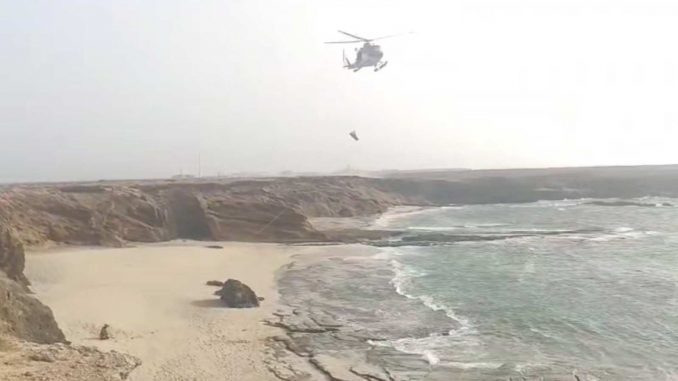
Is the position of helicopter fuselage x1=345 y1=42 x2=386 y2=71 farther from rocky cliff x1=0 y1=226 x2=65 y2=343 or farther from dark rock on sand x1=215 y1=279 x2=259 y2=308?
rocky cliff x1=0 y1=226 x2=65 y2=343

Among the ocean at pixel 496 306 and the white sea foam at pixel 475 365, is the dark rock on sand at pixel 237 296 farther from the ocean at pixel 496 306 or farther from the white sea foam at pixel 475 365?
the white sea foam at pixel 475 365

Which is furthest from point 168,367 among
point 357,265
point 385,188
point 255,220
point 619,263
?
point 385,188

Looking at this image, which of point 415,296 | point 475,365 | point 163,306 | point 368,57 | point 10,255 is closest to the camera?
point 475,365

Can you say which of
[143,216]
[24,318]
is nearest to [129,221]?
[143,216]

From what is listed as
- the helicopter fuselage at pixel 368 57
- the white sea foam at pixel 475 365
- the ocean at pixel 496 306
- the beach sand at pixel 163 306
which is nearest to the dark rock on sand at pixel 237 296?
the beach sand at pixel 163 306

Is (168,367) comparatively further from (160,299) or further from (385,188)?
(385,188)

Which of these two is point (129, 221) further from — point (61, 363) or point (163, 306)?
point (61, 363)
